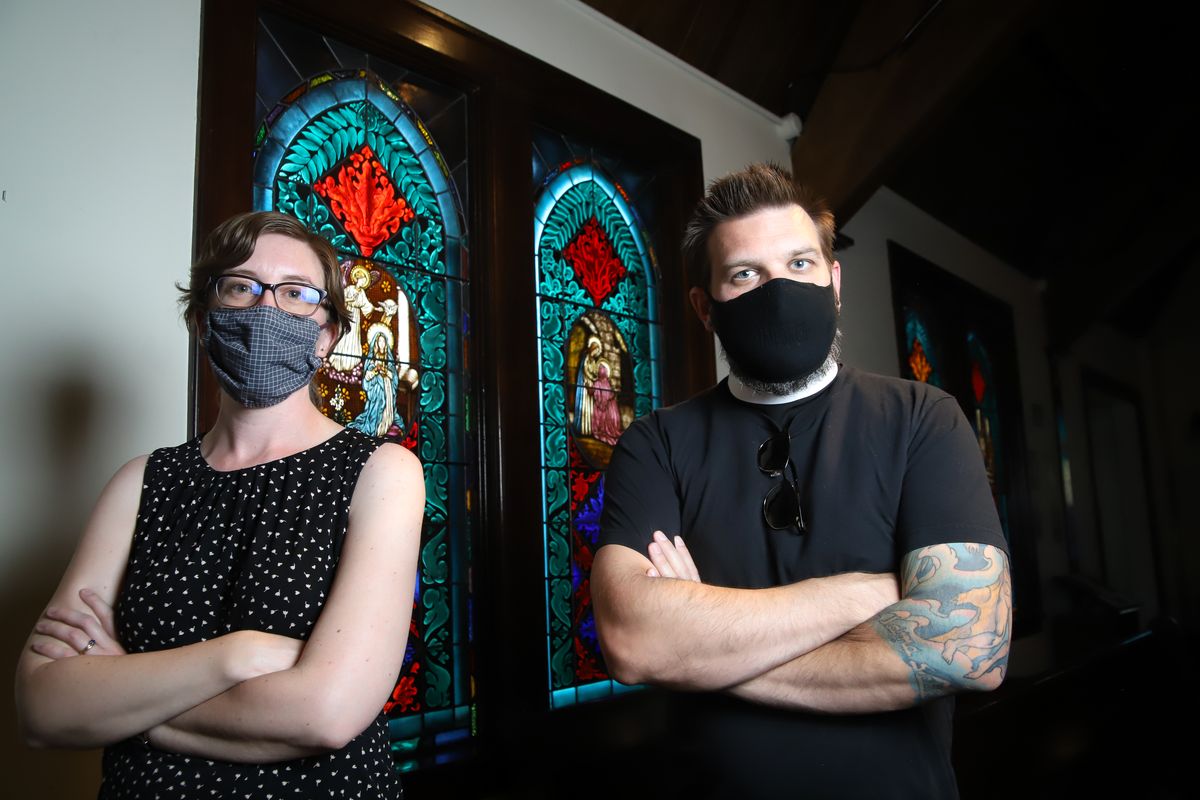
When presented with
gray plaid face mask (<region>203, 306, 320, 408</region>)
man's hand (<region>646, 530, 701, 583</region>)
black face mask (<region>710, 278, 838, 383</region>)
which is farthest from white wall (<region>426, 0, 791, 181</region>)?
man's hand (<region>646, 530, 701, 583</region>)

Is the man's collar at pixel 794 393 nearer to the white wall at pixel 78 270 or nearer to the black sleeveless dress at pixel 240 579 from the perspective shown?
the black sleeveless dress at pixel 240 579

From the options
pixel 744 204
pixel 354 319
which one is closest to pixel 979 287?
pixel 354 319

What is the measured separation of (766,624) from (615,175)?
264 cm

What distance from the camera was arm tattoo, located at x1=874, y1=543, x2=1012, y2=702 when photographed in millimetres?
1230

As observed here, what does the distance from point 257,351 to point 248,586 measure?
0.37 metres

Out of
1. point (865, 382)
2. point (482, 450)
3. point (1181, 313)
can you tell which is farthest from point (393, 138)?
point (1181, 313)

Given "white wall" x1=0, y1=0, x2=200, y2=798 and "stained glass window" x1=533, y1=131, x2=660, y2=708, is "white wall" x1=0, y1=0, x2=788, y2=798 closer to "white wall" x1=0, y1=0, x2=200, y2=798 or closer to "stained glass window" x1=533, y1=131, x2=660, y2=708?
"white wall" x1=0, y1=0, x2=200, y2=798

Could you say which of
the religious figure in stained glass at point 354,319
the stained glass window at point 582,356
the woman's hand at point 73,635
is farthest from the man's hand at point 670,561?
the stained glass window at point 582,356

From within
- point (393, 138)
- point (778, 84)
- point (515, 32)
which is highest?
point (778, 84)

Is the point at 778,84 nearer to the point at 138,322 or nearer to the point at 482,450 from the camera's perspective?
the point at 482,450

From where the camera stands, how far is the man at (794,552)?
1.25 m

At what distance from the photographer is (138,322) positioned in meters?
1.97

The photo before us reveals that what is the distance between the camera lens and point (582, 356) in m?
3.21

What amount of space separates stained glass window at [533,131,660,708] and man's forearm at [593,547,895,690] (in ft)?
4.96
